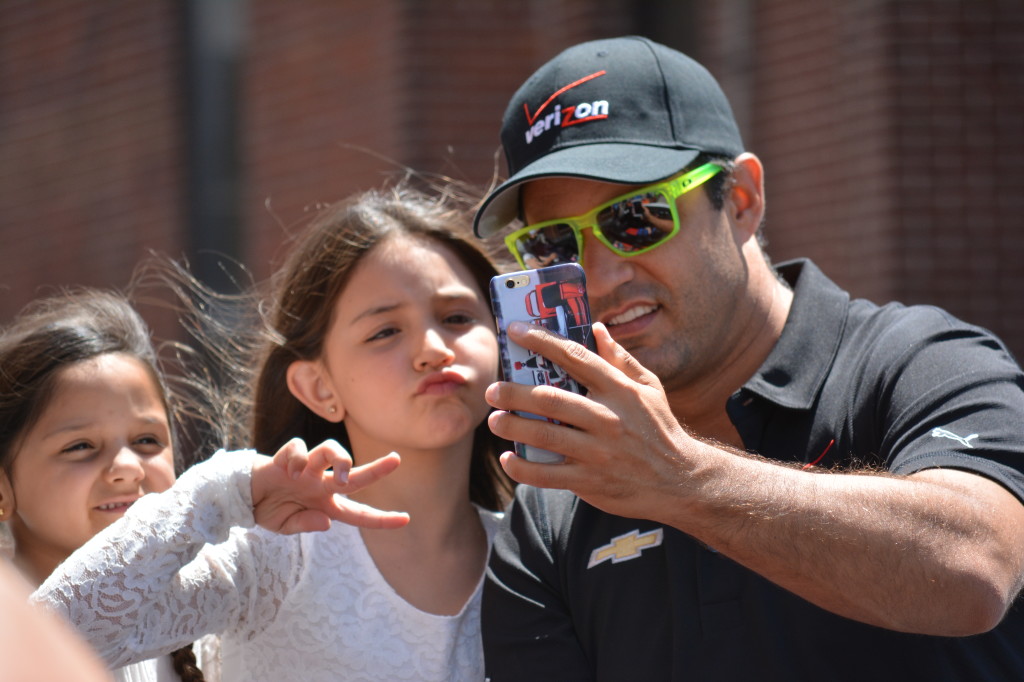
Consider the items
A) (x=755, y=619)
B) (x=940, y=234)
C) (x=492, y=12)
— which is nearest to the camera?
(x=755, y=619)

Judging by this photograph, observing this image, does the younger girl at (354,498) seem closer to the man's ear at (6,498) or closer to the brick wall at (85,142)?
A: the man's ear at (6,498)

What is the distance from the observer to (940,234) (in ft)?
16.6

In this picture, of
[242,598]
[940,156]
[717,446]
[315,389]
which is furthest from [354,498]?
[940,156]

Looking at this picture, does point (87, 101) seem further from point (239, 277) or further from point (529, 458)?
point (529, 458)

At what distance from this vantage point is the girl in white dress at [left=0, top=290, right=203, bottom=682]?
2.52m

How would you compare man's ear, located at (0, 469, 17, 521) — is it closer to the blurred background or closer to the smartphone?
the smartphone

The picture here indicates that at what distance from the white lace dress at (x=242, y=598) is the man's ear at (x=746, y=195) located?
1.05m

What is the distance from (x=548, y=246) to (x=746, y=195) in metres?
0.50

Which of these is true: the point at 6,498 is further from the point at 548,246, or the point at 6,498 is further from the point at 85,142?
the point at 85,142

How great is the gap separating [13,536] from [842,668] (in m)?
1.75

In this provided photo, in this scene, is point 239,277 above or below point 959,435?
below

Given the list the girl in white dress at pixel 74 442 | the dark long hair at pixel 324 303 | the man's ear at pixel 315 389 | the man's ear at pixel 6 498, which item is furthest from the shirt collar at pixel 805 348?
the man's ear at pixel 6 498

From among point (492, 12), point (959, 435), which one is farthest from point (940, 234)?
point (959, 435)

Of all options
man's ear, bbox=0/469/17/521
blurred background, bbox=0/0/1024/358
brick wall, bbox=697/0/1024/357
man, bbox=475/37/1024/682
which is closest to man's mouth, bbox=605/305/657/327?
man, bbox=475/37/1024/682
